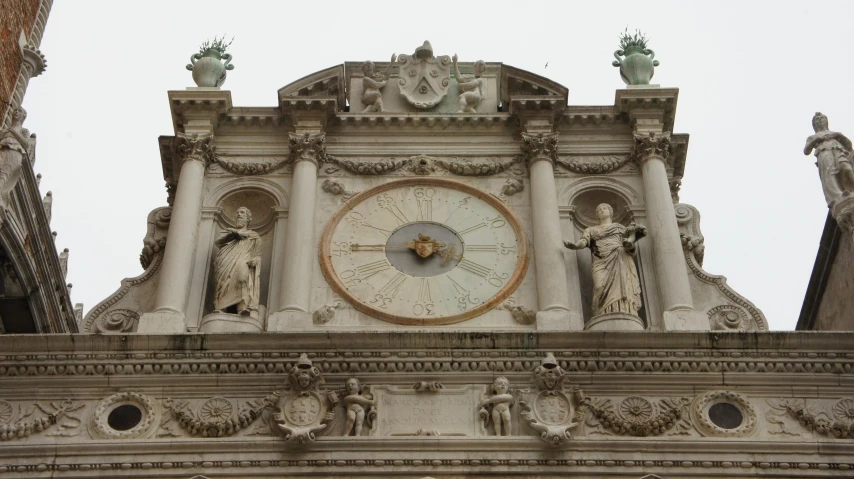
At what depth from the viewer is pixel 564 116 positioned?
54.7ft

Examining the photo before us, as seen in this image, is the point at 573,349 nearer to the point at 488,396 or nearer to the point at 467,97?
the point at 488,396

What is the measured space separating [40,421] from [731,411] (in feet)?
21.5

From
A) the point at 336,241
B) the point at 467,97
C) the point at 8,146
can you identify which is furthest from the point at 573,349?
the point at 8,146

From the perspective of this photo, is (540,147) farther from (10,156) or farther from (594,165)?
(10,156)

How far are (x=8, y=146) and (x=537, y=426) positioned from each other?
6.62 metres

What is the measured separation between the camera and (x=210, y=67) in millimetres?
17156

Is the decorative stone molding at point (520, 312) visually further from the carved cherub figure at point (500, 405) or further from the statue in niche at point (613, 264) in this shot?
the carved cherub figure at point (500, 405)

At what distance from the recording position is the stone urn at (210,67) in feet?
56.0

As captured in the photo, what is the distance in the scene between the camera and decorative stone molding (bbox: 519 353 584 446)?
13.2 m

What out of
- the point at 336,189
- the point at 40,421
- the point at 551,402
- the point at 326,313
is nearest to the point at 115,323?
the point at 40,421

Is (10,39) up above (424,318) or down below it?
above

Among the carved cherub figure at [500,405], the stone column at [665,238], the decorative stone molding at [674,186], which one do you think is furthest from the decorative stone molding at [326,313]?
the decorative stone molding at [674,186]

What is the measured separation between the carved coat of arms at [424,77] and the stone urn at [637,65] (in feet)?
7.09

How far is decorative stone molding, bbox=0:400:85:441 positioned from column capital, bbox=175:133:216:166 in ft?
12.1
